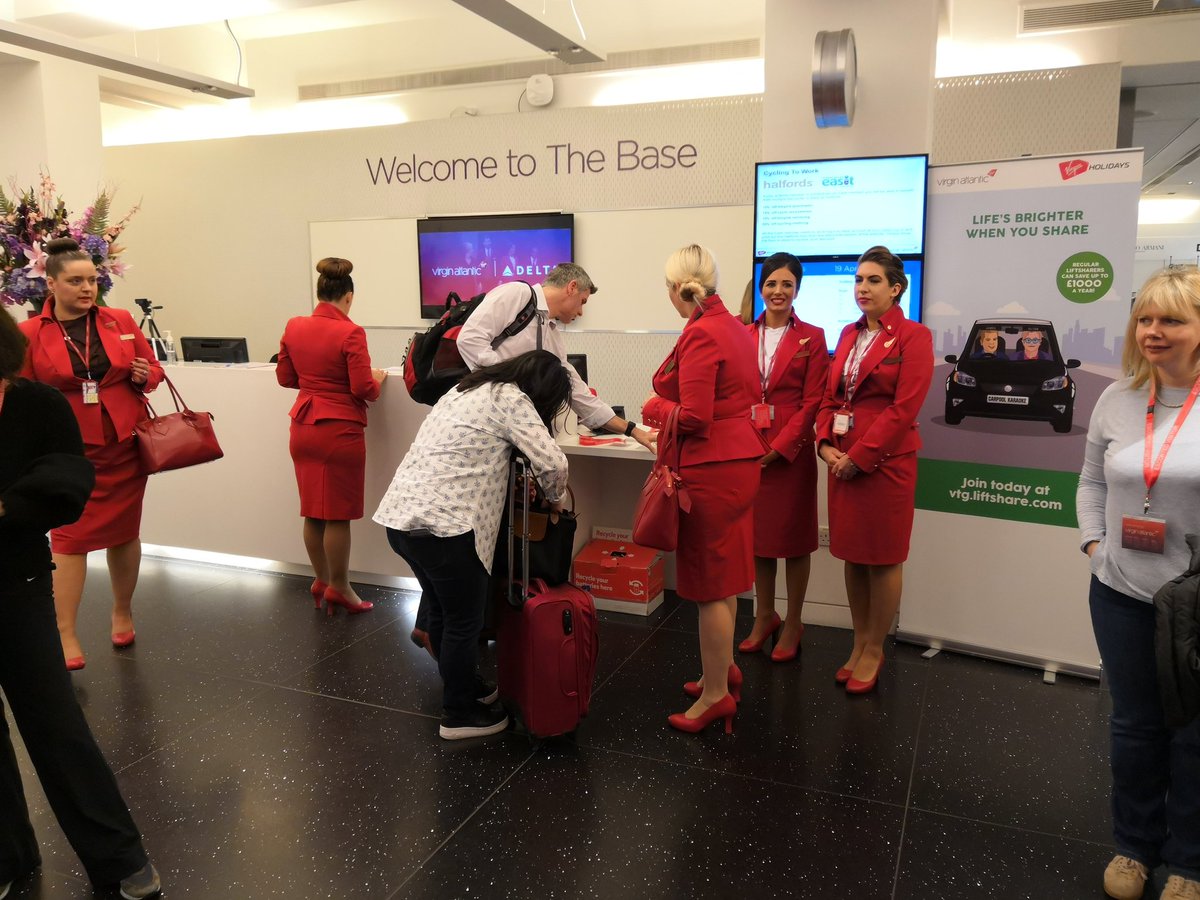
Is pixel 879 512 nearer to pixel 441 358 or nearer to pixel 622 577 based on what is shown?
pixel 622 577

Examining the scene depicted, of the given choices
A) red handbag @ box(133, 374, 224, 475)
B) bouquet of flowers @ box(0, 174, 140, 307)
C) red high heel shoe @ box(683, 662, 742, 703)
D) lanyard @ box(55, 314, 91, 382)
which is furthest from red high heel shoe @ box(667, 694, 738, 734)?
bouquet of flowers @ box(0, 174, 140, 307)

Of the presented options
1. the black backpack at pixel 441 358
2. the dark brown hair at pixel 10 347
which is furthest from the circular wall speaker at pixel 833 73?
the dark brown hair at pixel 10 347

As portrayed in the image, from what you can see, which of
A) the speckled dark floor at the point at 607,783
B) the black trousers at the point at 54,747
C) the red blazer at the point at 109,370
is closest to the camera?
the black trousers at the point at 54,747

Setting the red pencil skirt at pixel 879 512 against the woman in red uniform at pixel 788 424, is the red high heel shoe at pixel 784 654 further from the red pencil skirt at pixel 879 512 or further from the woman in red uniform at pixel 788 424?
the red pencil skirt at pixel 879 512

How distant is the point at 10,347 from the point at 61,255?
1.74 m

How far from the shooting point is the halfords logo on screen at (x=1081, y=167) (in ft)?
11.0

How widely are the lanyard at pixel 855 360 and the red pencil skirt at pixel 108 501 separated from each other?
286 centimetres

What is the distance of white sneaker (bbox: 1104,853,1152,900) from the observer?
215 cm

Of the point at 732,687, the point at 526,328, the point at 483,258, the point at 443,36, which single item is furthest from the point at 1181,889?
the point at 443,36

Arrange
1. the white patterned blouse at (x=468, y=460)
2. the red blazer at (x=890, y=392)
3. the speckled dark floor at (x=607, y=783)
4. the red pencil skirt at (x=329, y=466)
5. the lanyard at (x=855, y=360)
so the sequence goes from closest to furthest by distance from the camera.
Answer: the speckled dark floor at (x=607, y=783)
the white patterned blouse at (x=468, y=460)
the red blazer at (x=890, y=392)
the lanyard at (x=855, y=360)
the red pencil skirt at (x=329, y=466)

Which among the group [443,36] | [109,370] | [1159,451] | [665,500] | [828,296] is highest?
[443,36]

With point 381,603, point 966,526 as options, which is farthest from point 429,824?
point 966,526

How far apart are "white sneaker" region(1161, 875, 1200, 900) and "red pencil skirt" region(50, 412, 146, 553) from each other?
3718mm

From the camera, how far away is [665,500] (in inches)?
109
